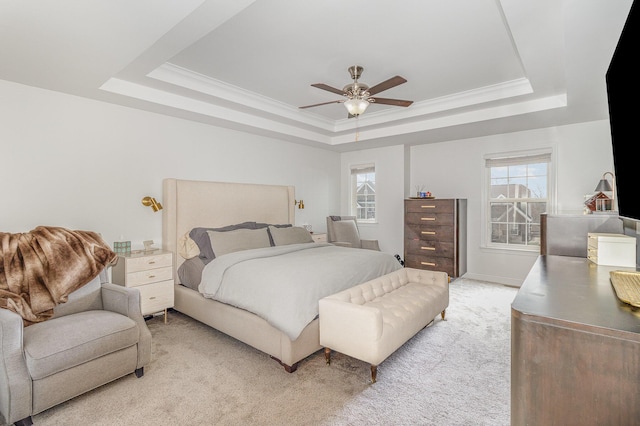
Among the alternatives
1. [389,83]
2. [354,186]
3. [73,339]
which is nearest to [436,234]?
[354,186]

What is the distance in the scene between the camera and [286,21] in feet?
8.15

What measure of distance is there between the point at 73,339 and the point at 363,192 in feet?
17.3

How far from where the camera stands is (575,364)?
2.85ft

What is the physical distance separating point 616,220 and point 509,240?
9.48 ft

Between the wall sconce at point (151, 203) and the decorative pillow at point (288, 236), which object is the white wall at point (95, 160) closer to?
the wall sconce at point (151, 203)

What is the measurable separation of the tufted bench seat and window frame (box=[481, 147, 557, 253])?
2453mm

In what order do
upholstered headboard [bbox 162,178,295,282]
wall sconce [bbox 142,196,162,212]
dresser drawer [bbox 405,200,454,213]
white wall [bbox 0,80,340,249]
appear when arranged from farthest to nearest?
dresser drawer [bbox 405,200,454,213]
upholstered headboard [bbox 162,178,295,282]
wall sconce [bbox 142,196,162,212]
white wall [bbox 0,80,340,249]

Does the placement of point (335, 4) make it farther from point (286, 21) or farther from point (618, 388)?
point (618, 388)

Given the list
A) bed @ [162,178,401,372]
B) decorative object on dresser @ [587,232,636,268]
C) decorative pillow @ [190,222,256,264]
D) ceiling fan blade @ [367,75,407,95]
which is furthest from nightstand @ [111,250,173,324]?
decorative object on dresser @ [587,232,636,268]

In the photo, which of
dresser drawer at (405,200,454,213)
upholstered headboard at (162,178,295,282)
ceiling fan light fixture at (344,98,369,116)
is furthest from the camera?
dresser drawer at (405,200,454,213)

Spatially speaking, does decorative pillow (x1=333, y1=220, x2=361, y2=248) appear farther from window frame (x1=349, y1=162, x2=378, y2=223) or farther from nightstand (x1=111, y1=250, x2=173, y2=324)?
nightstand (x1=111, y1=250, x2=173, y2=324)

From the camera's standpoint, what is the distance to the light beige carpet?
1.94 meters

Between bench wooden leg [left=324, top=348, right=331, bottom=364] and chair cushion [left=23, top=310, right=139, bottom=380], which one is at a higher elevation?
chair cushion [left=23, top=310, right=139, bottom=380]

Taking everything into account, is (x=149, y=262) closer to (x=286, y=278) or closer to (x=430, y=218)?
(x=286, y=278)
